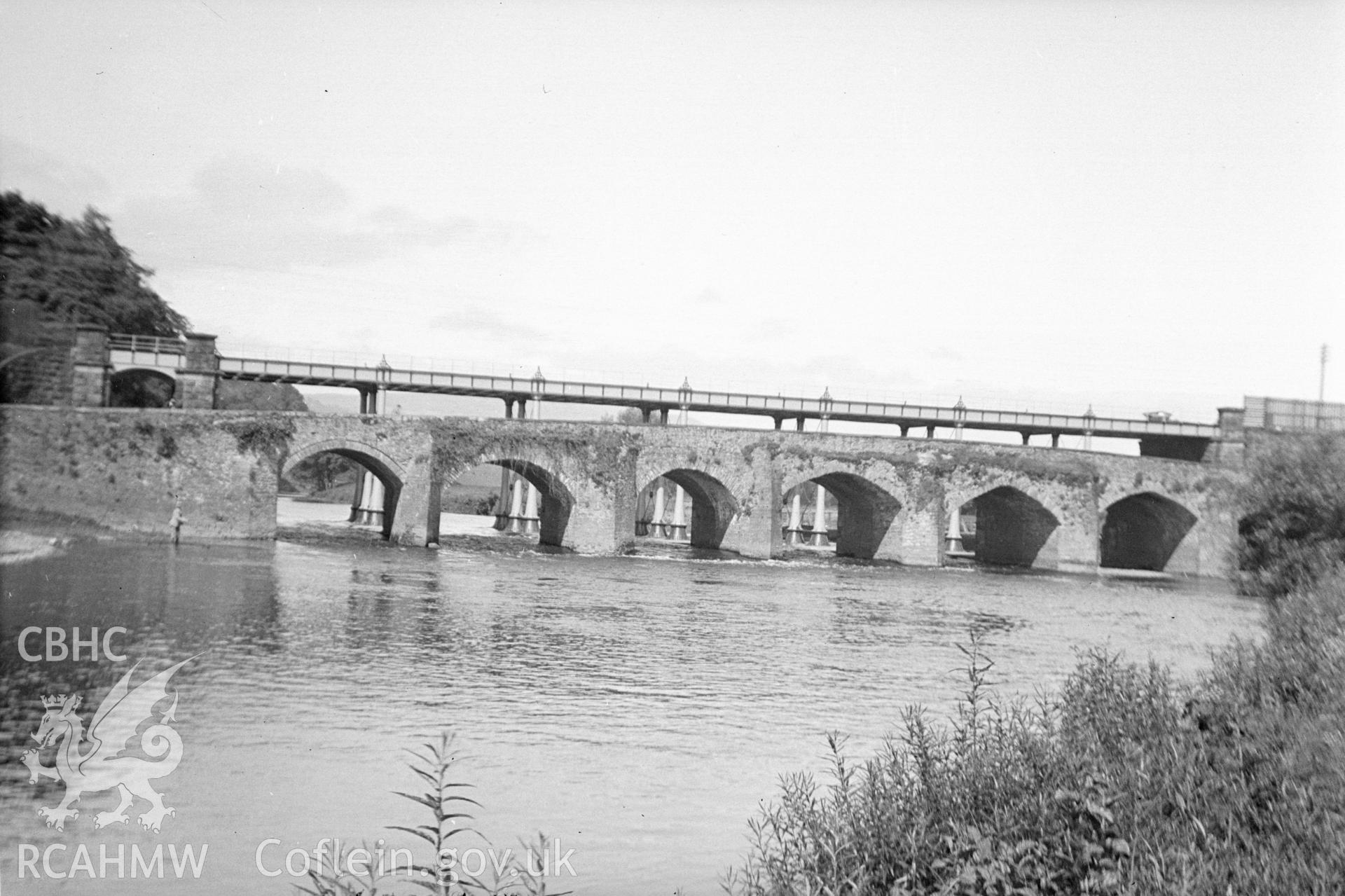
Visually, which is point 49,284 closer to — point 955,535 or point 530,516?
point 530,516

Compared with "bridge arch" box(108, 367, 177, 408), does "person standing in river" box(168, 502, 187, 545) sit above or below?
below

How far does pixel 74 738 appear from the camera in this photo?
8.62 m

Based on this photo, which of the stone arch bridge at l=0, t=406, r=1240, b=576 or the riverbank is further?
the stone arch bridge at l=0, t=406, r=1240, b=576

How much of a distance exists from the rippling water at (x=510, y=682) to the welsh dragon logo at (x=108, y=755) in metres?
0.13

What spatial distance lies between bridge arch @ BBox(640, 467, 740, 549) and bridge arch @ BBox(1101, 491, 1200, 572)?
15.4 metres

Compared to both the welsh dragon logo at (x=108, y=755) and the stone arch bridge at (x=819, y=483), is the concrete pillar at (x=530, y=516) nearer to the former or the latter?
the stone arch bridge at (x=819, y=483)

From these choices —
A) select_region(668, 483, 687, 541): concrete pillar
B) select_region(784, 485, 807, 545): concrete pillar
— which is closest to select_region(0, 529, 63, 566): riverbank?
select_region(668, 483, 687, 541): concrete pillar

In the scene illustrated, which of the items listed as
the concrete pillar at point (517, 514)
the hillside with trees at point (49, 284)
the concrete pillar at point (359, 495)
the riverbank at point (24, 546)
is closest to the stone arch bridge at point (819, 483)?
the riverbank at point (24, 546)

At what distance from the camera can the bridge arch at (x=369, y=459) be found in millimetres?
29766

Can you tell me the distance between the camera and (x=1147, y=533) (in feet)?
139

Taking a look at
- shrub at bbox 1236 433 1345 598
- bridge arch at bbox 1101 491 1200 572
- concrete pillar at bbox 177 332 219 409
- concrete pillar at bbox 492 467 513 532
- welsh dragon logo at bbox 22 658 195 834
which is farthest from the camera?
concrete pillar at bbox 492 467 513 532

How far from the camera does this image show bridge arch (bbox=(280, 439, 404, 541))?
29.8 metres

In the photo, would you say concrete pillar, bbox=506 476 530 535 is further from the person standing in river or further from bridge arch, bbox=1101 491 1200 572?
bridge arch, bbox=1101 491 1200 572

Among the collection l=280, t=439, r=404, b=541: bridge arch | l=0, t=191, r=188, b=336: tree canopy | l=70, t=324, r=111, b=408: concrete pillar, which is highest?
l=0, t=191, r=188, b=336: tree canopy
